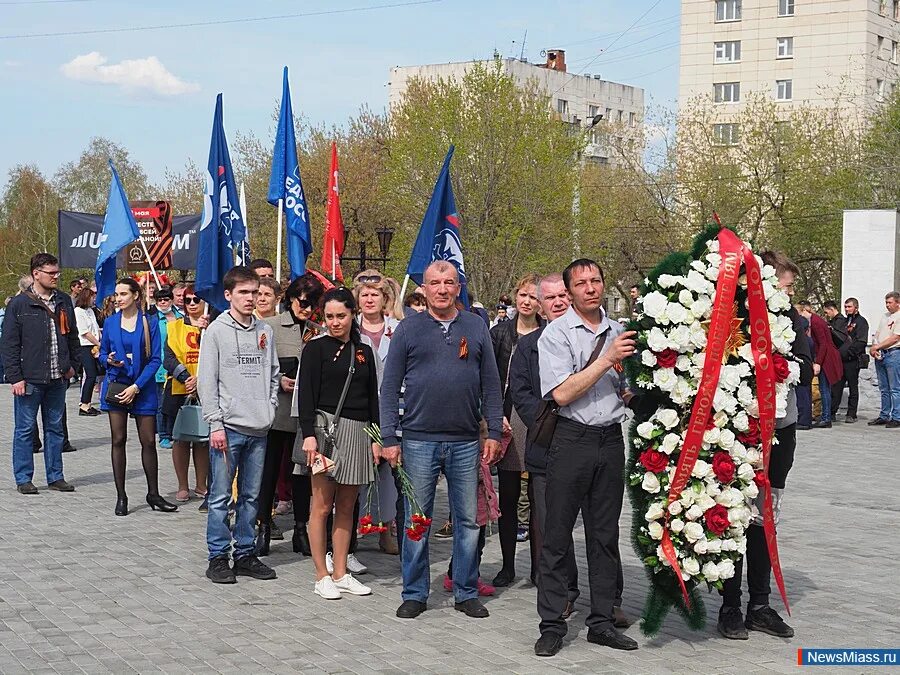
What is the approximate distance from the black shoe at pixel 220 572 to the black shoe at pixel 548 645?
254 cm

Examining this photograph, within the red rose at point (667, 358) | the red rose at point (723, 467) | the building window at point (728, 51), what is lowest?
the red rose at point (723, 467)

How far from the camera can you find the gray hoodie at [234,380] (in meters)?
8.40

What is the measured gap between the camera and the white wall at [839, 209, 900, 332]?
22.9m

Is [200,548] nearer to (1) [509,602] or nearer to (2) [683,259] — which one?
(1) [509,602]

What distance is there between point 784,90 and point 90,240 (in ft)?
197

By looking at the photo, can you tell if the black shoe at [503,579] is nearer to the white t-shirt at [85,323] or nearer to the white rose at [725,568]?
the white rose at [725,568]

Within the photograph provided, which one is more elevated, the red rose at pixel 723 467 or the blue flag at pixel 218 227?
the blue flag at pixel 218 227

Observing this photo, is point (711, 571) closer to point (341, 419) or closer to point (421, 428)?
point (421, 428)

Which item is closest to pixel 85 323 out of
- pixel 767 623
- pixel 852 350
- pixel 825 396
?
pixel 825 396

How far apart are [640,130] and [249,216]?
18.1 meters

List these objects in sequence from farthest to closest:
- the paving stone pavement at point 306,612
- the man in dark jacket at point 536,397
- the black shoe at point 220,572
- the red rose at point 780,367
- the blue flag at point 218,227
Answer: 1. the blue flag at point 218,227
2. the black shoe at point 220,572
3. the man in dark jacket at point 536,397
4. the red rose at point 780,367
5. the paving stone pavement at point 306,612

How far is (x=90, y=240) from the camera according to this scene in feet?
84.4

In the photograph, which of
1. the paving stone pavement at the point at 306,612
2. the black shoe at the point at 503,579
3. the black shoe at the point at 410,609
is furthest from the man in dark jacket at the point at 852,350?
the black shoe at the point at 410,609

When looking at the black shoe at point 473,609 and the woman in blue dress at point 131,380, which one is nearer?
the black shoe at point 473,609
